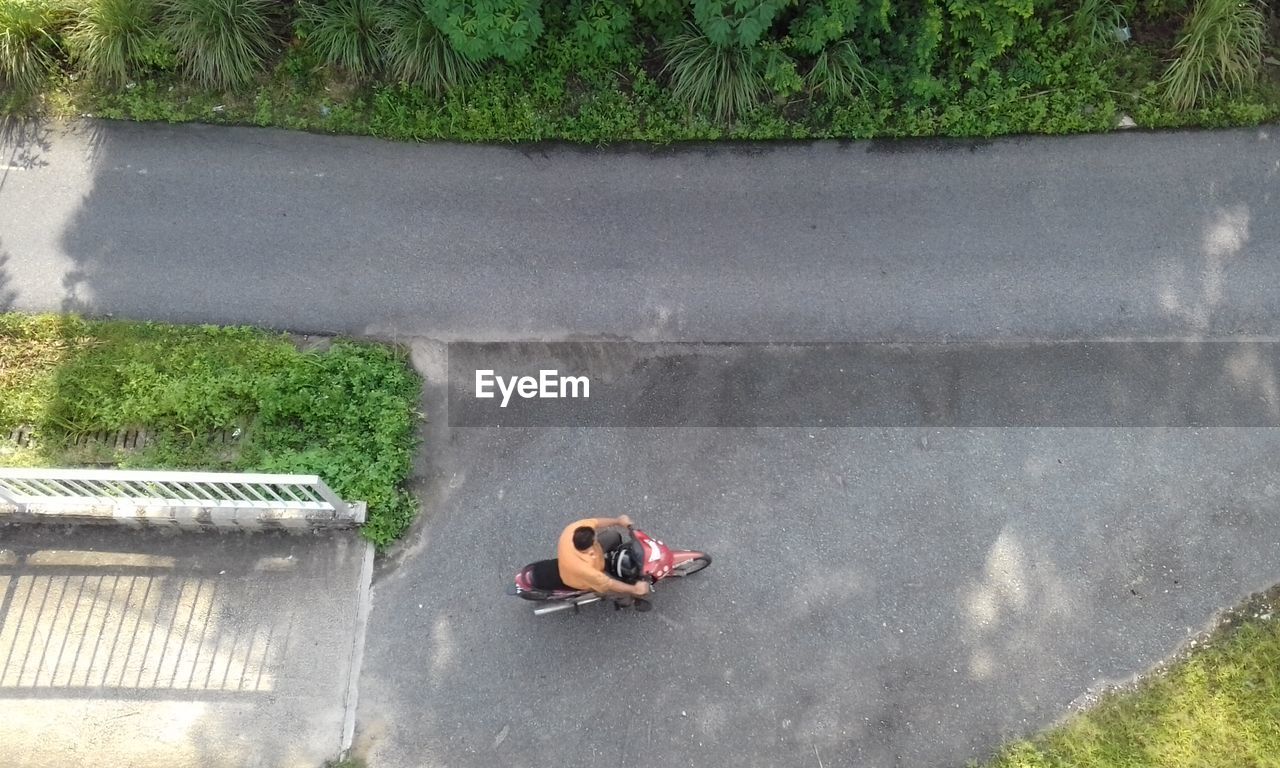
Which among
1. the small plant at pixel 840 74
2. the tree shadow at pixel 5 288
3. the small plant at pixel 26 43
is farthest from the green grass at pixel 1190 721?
the small plant at pixel 26 43

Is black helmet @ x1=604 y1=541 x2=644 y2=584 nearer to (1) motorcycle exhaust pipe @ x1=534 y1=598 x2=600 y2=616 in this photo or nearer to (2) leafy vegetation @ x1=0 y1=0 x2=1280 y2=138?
(1) motorcycle exhaust pipe @ x1=534 y1=598 x2=600 y2=616

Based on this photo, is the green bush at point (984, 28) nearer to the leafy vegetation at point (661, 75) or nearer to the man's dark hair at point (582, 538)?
the leafy vegetation at point (661, 75)

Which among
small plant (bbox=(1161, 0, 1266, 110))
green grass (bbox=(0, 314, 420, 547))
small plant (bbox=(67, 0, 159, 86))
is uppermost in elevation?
small plant (bbox=(67, 0, 159, 86))

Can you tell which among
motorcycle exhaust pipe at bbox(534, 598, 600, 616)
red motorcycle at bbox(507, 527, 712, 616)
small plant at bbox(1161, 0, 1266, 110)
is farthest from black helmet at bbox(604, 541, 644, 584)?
small plant at bbox(1161, 0, 1266, 110)

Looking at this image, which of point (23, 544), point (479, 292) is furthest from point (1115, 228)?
point (23, 544)

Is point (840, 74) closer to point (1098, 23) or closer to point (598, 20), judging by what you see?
point (598, 20)

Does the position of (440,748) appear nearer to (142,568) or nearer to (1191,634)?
(142,568)

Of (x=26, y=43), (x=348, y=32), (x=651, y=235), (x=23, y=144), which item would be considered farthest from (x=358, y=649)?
(x=26, y=43)
